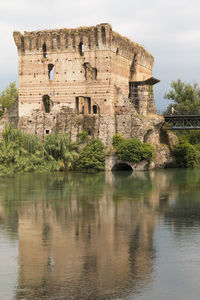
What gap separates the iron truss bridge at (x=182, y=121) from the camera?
47616mm

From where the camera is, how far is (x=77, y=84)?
145 feet

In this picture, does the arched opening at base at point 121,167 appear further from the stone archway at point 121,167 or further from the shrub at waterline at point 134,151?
the shrub at waterline at point 134,151

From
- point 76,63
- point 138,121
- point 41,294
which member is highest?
point 76,63

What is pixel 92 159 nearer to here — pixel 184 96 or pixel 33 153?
pixel 33 153

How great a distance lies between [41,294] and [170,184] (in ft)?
68.1

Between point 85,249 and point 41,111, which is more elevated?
point 41,111

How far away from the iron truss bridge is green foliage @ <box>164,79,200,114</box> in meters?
15.7

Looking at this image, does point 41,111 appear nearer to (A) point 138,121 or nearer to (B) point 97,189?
(A) point 138,121

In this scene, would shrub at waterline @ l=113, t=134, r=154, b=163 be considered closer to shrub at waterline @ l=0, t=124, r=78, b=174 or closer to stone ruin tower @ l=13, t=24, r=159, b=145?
stone ruin tower @ l=13, t=24, r=159, b=145

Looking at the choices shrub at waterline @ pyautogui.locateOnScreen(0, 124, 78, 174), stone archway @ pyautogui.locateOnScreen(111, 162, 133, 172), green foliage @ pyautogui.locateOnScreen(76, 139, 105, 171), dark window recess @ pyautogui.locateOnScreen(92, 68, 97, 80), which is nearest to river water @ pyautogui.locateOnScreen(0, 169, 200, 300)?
shrub at waterline @ pyautogui.locateOnScreen(0, 124, 78, 174)

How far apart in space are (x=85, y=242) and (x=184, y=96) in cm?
5353

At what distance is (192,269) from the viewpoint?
1384cm

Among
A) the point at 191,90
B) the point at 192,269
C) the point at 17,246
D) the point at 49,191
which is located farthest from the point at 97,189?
the point at 191,90

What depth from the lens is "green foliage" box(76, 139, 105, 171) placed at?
41.7 meters
